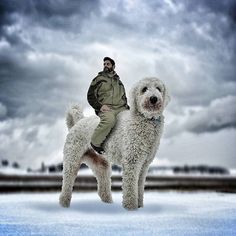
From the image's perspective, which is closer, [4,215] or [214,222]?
[214,222]

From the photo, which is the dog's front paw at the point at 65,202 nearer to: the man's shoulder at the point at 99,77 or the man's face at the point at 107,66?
the man's shoulder at the point at 99,77

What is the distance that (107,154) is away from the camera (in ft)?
24.7

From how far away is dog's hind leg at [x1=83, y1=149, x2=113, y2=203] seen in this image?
27.1 feet

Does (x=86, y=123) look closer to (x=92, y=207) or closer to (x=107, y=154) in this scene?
(x=107, y=154)

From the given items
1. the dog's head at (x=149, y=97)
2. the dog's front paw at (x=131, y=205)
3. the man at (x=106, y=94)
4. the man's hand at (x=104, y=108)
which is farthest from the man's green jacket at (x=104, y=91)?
the dog's front paw at (x=131, y=205)

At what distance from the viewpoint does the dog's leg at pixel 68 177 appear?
803 cm

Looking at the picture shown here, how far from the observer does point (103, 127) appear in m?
7.34

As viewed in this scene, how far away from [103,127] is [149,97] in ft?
3.44

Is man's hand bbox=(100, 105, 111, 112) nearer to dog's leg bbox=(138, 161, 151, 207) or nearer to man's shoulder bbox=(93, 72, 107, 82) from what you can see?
man's shoulder bbox=(93, 72, 107, 82)

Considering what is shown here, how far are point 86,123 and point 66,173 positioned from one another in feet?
3.41

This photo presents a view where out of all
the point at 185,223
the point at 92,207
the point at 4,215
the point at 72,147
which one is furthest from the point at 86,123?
the point at 185,223

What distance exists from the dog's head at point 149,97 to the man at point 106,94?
0.53 meters

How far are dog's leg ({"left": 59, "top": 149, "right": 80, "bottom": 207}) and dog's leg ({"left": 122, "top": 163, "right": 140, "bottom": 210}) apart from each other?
1.32m

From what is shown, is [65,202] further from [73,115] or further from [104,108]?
[104,108]
